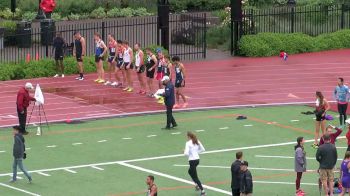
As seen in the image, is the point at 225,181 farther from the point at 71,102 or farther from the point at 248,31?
the point at 248,31

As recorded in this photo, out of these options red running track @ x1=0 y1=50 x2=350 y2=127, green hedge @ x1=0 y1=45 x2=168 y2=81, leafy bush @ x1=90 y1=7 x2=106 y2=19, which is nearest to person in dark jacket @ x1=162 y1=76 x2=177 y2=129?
red running track @ x1=0 y1=50 x2=350 y2=127

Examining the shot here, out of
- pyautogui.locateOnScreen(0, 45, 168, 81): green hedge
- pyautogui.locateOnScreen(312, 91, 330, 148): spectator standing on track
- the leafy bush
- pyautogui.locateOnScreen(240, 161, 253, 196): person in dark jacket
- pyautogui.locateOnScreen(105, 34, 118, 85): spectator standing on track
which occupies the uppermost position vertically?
the leafy bush

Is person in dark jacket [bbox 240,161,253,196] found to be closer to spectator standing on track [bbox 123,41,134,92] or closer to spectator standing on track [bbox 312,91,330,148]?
spectator standing on track [bbox 312,91,330,148]

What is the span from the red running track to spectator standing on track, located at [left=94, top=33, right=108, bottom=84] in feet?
1.26

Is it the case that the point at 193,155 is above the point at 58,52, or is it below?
below

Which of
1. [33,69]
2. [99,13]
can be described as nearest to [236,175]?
[33,69]

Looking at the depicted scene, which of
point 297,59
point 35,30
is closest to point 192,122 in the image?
point 297,59

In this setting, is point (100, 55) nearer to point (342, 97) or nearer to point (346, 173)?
point (342, 97)

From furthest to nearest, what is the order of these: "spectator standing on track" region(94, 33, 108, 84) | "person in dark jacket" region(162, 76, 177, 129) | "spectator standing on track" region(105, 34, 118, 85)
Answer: "spectator standing on track" region(94, 33, 108, 84) → "spectator standing on track" region(105, 34, 118, 85) → "person in dark jacket" region(162, 76, 177, 129)

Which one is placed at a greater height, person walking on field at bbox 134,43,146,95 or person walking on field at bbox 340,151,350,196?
person walking on field at bbox 134,43,146,95

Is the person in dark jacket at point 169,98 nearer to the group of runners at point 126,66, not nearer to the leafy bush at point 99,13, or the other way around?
the group of runners at point 126,66

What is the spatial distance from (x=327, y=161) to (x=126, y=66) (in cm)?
1488

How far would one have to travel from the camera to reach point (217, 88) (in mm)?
41438

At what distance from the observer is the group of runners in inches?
1489
